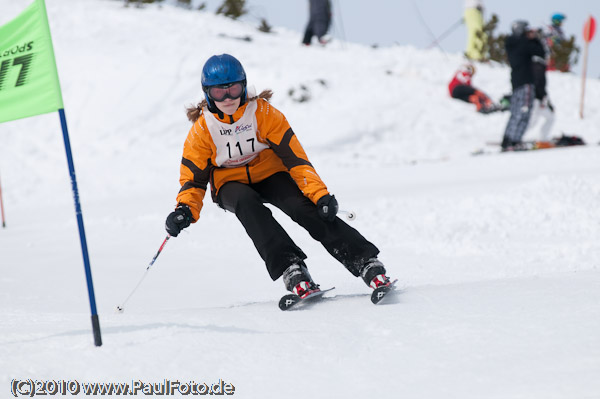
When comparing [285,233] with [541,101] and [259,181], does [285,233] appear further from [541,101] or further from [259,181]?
[541,101]

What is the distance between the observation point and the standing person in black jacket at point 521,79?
9.20 metres

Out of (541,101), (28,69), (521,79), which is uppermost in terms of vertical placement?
(28,69)

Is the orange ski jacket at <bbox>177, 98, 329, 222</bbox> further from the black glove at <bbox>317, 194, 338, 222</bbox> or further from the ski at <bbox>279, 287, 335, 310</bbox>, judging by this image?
the ski at <bbox>279, 287, 335, 310</bbox>

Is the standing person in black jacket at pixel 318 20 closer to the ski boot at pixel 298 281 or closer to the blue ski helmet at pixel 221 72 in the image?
the blue ski helmet at pixel 221 72

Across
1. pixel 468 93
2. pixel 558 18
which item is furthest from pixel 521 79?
pixel 558 18

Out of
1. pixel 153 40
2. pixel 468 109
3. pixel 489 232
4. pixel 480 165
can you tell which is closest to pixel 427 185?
pixel 480 165

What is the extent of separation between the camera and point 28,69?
8.12 ft

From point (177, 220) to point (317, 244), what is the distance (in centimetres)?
224

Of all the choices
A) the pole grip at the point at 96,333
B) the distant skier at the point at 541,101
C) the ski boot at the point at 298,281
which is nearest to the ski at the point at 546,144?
the distant skier at the point at 541,101

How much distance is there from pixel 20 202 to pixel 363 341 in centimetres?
780

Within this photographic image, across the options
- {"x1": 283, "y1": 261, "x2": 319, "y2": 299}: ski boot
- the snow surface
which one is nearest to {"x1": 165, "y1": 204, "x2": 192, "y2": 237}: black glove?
the snow surface

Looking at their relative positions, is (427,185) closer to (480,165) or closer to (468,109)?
(480,165)

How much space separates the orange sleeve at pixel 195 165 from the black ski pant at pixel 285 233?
0.17 metres

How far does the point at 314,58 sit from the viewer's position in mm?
13344
